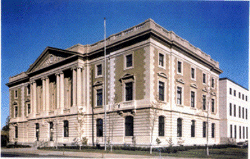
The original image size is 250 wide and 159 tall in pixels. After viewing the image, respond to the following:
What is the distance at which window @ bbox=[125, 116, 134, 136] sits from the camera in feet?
112

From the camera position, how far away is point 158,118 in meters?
33.5

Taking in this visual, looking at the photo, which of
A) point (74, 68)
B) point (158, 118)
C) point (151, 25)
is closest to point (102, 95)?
point (74, 68)

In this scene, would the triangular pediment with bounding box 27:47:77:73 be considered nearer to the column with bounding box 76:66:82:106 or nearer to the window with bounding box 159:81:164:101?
the column with bounding box 76:66:82:106

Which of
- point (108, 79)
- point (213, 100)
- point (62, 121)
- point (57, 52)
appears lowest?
point (62, 121)

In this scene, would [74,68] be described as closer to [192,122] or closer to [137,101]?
[137,101]

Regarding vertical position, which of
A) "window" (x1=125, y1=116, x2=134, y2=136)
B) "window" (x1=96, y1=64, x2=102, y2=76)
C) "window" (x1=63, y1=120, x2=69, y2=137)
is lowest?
"window" (x1=63, y1=120, x2=69, y2=137)

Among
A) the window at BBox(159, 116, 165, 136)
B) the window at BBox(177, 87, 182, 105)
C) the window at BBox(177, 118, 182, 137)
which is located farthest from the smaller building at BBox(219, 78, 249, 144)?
the window at BBox(159, 116, 165, 136)

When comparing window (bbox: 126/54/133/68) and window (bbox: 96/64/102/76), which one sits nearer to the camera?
window (bbox: 126/54/133/68)

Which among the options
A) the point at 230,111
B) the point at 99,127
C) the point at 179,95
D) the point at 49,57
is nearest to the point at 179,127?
the point at 179,95

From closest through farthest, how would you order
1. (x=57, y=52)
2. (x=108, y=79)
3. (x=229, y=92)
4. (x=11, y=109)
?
(x=108, y=79) < (x=57, y=52) < (x=229, y=92) < (x=11, y=109)

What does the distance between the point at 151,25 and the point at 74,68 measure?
49.8ft

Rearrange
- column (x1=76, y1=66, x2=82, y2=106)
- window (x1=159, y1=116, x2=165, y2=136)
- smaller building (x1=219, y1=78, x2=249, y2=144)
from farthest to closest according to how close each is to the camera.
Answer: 1. smaller building (x1=219, y1=78, x2=249, y2=144)
2. column (x1=76, y1=66, x2=82, y2=106)
3. window (x1=159, y1=116, x2=165, y2=136)

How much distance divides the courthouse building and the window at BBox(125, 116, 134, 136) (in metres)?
0.02

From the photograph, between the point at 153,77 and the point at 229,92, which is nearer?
the point at 153,77
